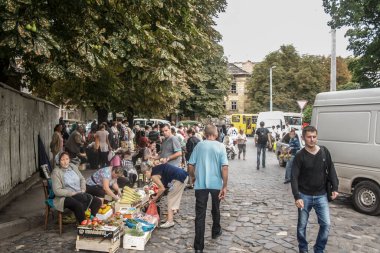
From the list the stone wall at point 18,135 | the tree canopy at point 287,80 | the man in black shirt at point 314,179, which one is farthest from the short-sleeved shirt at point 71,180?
the tree canopy at point 287,80

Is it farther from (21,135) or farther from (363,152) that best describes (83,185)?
(363,152)

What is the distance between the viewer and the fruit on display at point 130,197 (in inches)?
286

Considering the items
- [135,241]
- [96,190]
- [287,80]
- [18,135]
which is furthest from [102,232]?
[287,80]

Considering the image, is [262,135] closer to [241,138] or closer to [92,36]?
[241,138]

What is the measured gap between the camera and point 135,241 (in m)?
5.97

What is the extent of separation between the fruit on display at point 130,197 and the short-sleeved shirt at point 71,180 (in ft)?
2.84

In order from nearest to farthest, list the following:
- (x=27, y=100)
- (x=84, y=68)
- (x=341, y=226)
Result: (x=84, y=68) < (x=341, y=226) < (x=27, y=100)

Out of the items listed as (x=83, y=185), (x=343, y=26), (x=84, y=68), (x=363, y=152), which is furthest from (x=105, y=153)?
(x=343, y=26)

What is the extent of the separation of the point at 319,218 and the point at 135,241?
9.21ft

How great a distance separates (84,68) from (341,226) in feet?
18.3

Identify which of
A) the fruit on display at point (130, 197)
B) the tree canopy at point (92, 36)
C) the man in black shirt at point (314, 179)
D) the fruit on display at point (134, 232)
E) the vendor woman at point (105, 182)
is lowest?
the fruit on display at point (134, 232)

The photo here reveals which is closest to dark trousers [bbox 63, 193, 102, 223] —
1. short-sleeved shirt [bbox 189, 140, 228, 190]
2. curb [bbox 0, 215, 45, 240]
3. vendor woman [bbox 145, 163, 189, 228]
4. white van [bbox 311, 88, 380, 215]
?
curb [bbox 0, 215, 45, 240]

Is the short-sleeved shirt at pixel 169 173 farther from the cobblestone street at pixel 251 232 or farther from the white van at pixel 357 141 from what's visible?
the white van at pixel 357 141

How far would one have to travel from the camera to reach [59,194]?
668 cm
